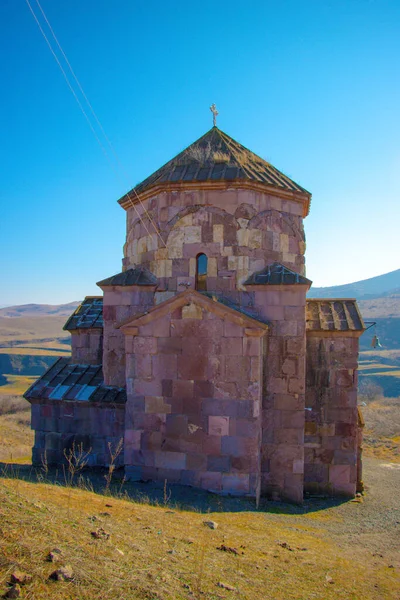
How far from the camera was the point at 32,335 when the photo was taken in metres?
79.8

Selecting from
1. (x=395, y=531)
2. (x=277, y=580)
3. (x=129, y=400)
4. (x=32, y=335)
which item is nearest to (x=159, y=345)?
(x=129, y=400)

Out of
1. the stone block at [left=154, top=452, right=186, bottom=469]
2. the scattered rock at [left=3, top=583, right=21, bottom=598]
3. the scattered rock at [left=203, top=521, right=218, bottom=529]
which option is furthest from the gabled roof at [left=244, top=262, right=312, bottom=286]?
the scattered rock at [left=3, top=583, right=21, bottom=598]

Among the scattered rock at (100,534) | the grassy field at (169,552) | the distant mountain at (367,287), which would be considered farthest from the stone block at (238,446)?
the distant mountain at (367,287)

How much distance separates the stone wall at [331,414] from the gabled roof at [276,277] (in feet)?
3.96

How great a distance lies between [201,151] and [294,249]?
2.26m

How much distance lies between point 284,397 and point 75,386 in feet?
11.2

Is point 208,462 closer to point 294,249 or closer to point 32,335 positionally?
point 294,249

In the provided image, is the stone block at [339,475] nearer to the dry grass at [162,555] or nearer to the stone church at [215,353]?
the stone church at [215,353]

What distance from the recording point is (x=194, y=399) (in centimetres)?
566

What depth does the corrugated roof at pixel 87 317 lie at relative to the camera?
24.8ft

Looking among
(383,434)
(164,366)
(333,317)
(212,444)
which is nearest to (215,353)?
(164,366)

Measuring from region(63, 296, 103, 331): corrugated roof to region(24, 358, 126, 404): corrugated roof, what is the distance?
0.71 m

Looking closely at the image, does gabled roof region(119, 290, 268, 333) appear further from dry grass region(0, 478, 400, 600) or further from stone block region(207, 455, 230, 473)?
dry grass region(0, 478, 400, 600)

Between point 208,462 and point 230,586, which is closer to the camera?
point 230,586
